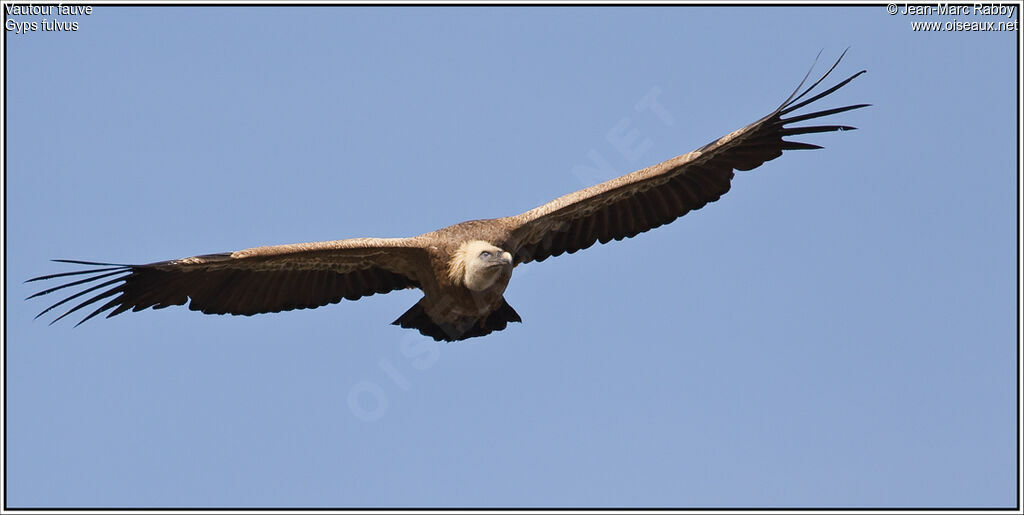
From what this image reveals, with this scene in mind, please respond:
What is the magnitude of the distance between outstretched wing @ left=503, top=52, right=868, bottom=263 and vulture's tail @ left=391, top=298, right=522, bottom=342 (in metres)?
0.66

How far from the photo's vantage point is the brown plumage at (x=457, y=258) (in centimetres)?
1272

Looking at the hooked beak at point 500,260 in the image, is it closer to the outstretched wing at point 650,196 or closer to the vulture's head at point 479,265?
the vulture's head at point 479,265

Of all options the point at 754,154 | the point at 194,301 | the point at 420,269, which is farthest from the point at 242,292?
the point at 754,154

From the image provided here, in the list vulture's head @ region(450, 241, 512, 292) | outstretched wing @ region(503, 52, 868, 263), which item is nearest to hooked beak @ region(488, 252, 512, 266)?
vulture's head @ region(450, 241, 512, 292)

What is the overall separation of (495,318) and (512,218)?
944 mm

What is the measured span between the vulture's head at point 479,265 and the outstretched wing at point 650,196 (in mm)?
577

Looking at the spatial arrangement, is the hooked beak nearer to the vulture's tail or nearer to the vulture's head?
the vulture's head

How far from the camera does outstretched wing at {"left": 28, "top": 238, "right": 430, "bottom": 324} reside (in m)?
12.7

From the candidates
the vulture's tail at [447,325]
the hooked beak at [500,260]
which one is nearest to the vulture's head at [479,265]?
the hooked beak at [500,260]

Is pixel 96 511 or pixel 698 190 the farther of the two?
pixel 698 190

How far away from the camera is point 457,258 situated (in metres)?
12.7

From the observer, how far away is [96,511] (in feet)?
42.0

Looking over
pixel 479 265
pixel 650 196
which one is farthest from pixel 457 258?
pixel 650 196

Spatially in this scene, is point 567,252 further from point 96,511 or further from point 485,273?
point 96,511
